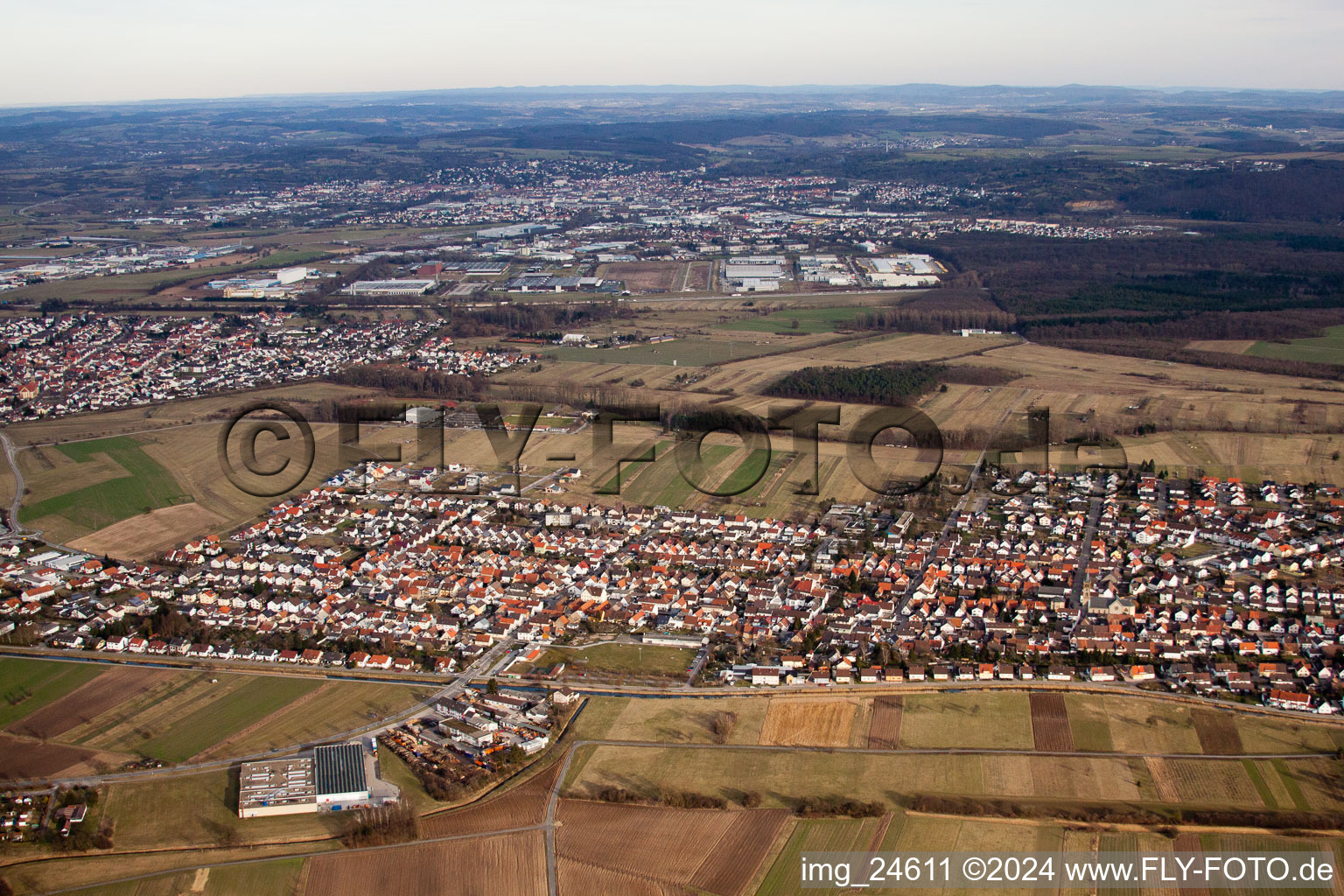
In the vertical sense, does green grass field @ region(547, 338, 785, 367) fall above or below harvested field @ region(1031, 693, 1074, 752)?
above

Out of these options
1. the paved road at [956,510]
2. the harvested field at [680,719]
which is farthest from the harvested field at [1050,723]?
the harvested field at [680,719]

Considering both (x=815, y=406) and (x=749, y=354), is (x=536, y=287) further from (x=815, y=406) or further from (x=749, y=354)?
(x=815, y=406)

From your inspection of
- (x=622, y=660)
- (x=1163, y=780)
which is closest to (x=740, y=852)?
(x=622, y=660)

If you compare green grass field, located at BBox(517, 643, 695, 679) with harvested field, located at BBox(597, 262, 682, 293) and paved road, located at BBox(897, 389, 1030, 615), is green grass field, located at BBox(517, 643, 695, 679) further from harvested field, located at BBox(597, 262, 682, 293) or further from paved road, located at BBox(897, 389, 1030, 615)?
harvested field, located at BBox(597, 262, 682, 293)

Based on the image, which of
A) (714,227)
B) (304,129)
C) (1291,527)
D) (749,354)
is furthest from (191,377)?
(304,129)

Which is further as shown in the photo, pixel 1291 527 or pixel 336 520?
pixel 336 520

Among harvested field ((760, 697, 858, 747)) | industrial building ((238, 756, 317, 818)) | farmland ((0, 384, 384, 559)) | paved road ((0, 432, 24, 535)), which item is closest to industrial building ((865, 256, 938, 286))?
farmland ((0, 384, 384, 559))

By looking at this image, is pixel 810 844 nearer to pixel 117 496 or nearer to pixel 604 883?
pixel 604 883
